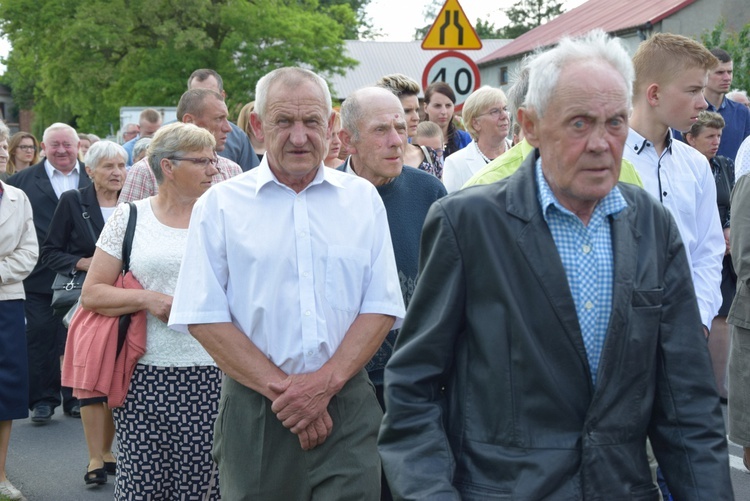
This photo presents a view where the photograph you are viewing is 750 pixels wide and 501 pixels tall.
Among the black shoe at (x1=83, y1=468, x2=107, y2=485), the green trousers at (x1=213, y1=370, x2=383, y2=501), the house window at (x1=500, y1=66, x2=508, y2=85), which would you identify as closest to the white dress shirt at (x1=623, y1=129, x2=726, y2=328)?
the green trousers at (x1=213, y1=370, x2=383, y2=501)

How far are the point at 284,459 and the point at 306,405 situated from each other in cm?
23

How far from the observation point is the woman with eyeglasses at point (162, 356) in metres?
4.96

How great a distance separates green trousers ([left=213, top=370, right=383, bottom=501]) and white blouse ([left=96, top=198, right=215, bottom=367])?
1266 mm

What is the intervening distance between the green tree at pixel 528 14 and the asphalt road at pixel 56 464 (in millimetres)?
91573

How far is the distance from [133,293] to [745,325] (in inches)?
141

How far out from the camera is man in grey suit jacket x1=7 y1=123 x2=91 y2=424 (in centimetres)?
923

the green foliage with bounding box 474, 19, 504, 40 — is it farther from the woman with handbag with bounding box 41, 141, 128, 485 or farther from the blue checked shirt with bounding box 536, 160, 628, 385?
the blue checked shirt with bounding box 536, 160, 628, 385

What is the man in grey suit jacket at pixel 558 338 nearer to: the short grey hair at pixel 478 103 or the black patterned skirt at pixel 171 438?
the black patterned skirt at pixel 171 438

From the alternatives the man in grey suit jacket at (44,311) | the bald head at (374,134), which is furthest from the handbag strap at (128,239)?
the man in grey suit jacket at (44,311)

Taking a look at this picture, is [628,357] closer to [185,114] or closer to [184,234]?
[184,234]

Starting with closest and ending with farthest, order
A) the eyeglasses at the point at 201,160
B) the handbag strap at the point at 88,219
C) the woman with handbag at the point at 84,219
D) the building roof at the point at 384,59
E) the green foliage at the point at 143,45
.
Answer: the eyeglasses at the point at 201,160 → the woman with handbag at the point at 84,219 → the handbag strap at the point at 88,219 → the green foliage at the point at 143,45 → the building roof at the point at 384,59

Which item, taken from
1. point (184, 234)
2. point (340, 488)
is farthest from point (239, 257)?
point (184, 234)

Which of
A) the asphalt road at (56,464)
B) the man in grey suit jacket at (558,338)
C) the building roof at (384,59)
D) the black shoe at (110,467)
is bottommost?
the asphalt road at (56,464)

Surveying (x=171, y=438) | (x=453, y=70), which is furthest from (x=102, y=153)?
(x=453, y=70)
